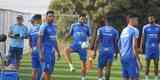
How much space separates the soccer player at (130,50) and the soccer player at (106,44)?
2803mm

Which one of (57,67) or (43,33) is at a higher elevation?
(43,33)

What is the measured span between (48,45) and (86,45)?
3.82 meters

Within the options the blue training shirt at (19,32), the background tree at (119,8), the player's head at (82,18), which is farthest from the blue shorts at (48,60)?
the background tree at (119,8)

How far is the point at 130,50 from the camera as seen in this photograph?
15000mm

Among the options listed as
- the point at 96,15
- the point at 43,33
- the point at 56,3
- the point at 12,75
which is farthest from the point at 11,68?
the point at 56,3

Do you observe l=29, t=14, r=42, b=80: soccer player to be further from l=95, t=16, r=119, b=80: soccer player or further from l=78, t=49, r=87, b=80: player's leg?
l=78, t=49, r=87, b=80: player's leg

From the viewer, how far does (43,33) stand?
15.8m

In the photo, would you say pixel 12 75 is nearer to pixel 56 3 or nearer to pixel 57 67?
pixel 57 67

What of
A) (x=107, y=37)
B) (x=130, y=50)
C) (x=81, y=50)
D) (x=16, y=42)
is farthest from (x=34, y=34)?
(x=130, y=50)

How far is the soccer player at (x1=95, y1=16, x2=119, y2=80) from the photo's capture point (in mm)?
18078

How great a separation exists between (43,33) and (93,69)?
10338 mm

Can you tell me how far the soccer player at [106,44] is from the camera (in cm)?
1808

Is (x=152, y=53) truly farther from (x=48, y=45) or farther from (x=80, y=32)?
(x=48, y=45)

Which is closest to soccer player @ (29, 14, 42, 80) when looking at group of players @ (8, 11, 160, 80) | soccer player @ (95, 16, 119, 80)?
group of players @ (8, 11, 160, 80)
